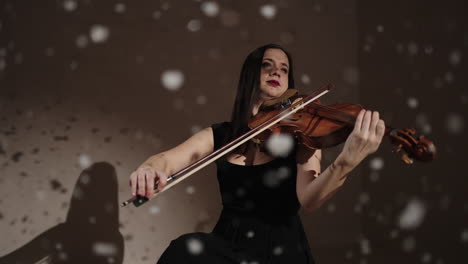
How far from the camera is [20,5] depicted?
1486mm

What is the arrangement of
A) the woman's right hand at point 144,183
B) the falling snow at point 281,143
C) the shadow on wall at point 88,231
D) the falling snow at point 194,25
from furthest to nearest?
the falling snow at point 194,25, the shadow on wall at point 88,231, the falling snow at point 281,143, the woman's right hand at point 144,183

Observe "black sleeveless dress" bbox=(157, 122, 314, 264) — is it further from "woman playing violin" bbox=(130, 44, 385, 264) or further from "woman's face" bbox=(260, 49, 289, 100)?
"woman's face" bbox=(260, 49, 289, 100)

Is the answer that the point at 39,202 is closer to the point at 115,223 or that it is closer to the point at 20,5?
the point at 115,223

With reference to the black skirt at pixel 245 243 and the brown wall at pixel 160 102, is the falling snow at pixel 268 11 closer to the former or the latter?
the brown wall at pixel 160 102

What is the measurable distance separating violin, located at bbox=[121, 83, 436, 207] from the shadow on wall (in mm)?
624

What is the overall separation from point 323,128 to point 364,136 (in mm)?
135

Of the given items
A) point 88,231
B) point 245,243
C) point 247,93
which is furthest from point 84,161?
point 245,243

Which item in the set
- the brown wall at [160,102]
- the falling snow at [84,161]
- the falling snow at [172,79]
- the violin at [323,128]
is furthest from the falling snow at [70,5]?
the violin at [323,128]

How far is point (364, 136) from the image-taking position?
87 cm

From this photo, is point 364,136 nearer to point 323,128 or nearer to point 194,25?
point 323,128

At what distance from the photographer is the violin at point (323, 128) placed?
836 mm

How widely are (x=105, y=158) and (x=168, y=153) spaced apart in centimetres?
54

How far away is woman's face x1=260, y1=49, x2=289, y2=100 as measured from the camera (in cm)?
124

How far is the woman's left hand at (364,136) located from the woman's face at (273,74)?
388 millimetres
